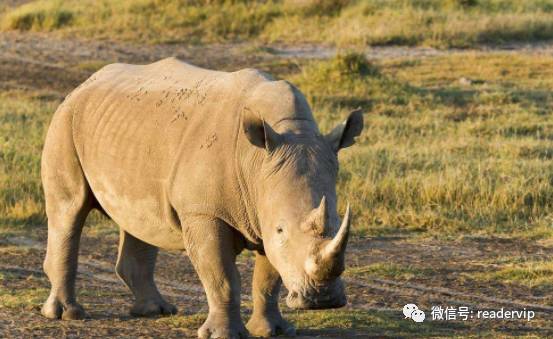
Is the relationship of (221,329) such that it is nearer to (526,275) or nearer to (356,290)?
(356,290)

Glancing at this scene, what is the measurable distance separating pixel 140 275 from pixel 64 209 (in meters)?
0.58

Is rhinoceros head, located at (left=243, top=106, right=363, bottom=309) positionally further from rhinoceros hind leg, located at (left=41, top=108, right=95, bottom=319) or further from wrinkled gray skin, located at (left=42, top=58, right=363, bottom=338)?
rhinoceros hind leg, located at (left=41, top=108, right=95, bottom=319)

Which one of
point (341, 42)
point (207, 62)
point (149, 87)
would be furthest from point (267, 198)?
point (341, 42)

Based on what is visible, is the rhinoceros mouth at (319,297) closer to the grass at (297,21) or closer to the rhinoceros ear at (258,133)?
the rhinoceros ear at (258,133)

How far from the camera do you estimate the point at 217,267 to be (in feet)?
23.8

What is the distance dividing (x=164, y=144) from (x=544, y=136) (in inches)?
333

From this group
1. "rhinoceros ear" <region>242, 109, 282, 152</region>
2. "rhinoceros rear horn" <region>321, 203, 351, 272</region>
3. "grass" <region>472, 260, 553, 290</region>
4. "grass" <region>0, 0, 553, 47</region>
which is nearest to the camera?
"rhinoceros rear horn" <region>321, 203, 351, 272</region>

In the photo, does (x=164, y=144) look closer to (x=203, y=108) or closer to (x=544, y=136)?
(x=203, y=108)

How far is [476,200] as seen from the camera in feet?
39.2

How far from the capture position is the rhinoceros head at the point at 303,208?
6.46m

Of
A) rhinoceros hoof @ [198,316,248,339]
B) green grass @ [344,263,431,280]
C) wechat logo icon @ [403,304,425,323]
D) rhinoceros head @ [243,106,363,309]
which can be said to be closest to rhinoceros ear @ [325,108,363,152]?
rhinoceros head @ [243,106,363,309]

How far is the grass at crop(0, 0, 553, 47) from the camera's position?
83.2 ft

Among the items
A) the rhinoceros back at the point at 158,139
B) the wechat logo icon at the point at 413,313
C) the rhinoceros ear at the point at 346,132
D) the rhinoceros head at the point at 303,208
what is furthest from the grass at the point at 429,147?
the rhinoceros head at the point at 303,208

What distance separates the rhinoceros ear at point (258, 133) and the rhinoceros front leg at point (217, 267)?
0.54 meters
